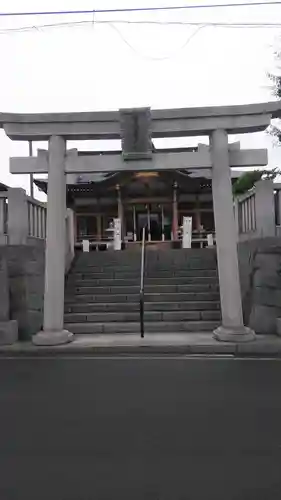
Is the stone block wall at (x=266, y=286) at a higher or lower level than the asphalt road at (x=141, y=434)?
higher

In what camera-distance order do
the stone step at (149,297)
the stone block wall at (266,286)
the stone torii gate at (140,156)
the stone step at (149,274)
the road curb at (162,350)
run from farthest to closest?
1. the stone step at (149,274)
2. the stone step at (149,297)
3. the stone block wall at (266,286)
4. the stone torii gate at (140,156)
5. the road curb at (162,350)

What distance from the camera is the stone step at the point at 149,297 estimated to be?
11406 millimetres

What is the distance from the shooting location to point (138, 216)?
2555 centimetres

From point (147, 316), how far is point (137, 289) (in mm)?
1380

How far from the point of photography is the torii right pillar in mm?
9219

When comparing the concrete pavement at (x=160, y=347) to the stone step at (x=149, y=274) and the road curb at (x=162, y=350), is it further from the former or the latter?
the stone step at (x=149, y=274)

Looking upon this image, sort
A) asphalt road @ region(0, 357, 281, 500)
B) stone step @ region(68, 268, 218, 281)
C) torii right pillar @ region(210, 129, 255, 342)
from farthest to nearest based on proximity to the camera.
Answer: stone step @ region(68, 268, 218, 281), torii right pillar @ region(210, 129, 255, 342), asphalt road @ region(0, 357, 281, 500)

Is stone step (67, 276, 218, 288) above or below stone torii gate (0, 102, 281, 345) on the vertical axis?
below

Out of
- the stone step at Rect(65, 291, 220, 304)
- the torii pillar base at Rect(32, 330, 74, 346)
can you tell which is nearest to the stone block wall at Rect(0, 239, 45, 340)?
the torii pillar base at Rect(32, 330, 74, 346)

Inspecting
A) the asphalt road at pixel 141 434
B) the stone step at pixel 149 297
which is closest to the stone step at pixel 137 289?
the stone step at pixel 149 297

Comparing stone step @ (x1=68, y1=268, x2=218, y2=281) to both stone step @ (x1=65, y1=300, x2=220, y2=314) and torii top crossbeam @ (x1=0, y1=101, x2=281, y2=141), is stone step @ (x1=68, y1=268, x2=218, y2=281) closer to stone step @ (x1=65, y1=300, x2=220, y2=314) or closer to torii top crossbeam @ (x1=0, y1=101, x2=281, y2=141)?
stone step @ (x1=65, y1=300, x2=220, y2=314)

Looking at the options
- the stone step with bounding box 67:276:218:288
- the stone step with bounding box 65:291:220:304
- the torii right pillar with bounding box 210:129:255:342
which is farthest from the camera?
the stone step with bounding box 67:276:218:288

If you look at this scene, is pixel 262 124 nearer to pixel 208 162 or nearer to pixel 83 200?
pixel 208 162

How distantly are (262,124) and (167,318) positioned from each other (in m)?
4.80
